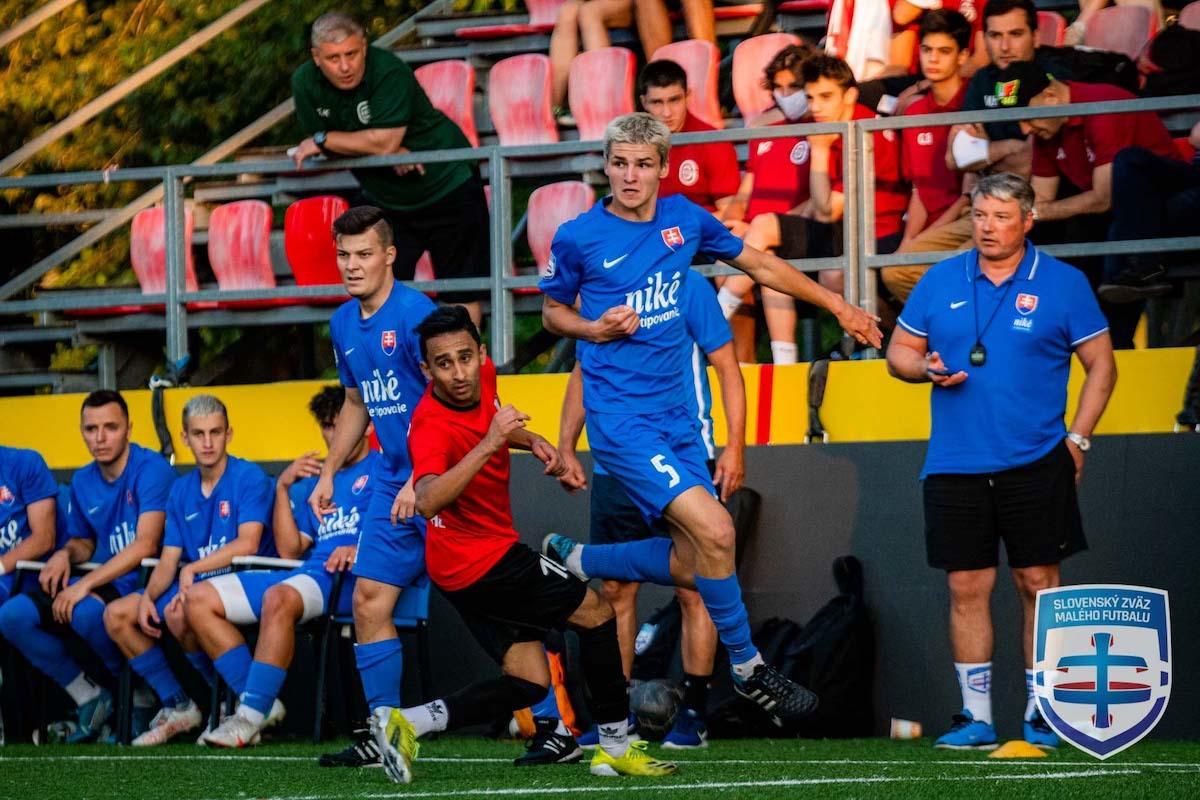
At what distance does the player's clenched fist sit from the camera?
22.0 ft

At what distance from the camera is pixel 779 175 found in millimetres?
10281

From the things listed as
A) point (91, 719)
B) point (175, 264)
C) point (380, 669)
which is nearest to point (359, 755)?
point (380, 669)

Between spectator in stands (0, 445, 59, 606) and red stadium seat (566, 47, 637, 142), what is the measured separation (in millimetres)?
3474

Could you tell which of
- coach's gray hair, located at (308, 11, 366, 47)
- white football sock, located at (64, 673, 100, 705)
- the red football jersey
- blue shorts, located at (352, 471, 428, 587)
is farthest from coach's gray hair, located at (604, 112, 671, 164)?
Result: white football sock, located at (64, 673, 100, 705)

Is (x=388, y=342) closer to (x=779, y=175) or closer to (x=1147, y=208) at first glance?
(x=779, y=175)

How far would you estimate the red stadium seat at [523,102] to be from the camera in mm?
11969

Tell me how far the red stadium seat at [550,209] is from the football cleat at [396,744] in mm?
4197

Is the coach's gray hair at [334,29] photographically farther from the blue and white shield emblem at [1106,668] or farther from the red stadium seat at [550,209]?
the blue and white shield emblem at [1106,668]

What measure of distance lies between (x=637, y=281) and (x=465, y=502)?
3.62ft

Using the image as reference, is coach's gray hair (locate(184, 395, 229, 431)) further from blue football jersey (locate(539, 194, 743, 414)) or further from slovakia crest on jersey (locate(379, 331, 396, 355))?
blue football jersey (locate(539, 194, 743, 414))

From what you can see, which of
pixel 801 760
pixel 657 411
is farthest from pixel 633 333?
pixel 801 760

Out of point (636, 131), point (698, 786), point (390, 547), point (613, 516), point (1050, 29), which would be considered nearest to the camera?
point (698, 786)

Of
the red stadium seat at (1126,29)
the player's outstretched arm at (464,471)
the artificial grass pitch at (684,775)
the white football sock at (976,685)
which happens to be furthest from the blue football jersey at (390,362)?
the red stadium seat at (1126,29)

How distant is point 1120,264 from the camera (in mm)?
9398
